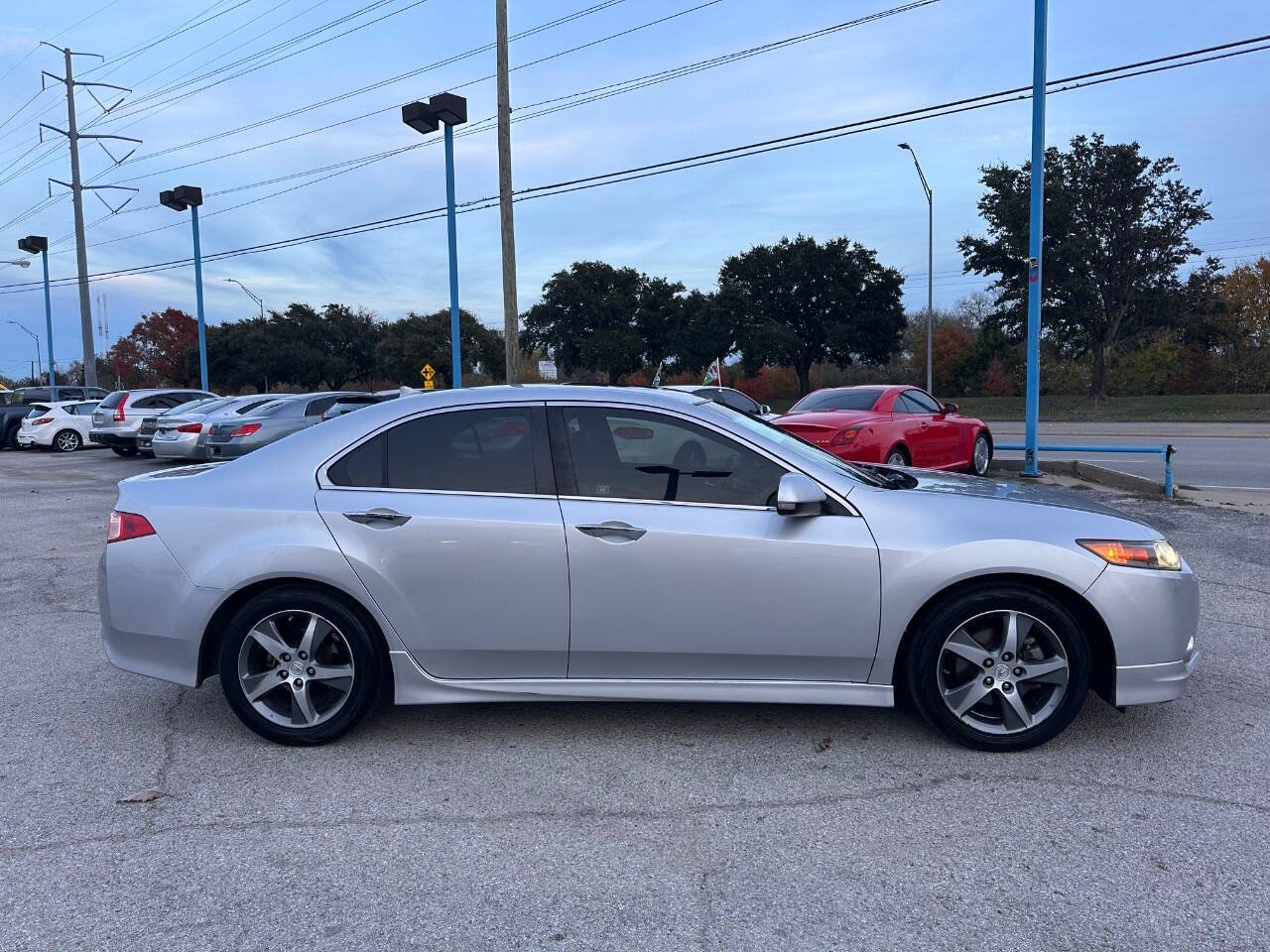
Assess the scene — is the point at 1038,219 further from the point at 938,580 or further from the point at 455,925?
the point at 455,925

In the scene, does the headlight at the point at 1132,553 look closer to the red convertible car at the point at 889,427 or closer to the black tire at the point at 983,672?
the black tire at the point at 983,672

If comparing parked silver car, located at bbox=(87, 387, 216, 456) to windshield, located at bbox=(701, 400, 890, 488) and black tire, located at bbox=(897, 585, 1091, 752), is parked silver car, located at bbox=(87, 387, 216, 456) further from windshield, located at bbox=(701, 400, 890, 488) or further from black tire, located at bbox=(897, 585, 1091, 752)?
black tire, located at bbox=(897, 585, 1091, 752)

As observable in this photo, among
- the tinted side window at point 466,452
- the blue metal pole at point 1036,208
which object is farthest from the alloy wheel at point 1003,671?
the blue metal pole at point 1036,208

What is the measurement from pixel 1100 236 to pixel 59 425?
36.9 metres

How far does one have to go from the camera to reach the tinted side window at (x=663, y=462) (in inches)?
160

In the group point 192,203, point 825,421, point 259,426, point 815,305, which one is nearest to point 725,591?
point 825,421

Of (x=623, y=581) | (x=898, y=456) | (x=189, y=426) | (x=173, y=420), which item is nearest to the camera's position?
(x=623, y=581)

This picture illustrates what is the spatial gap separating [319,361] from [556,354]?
17.3m

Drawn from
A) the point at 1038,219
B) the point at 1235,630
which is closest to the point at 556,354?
the point at 1038,219

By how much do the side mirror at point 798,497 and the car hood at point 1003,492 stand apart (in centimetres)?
53

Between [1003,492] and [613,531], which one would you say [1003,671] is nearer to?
[1003,492]

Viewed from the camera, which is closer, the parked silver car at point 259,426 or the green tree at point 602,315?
the parked silver car at point 259,426

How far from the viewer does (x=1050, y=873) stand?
10.1ft

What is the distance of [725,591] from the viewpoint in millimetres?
3941
